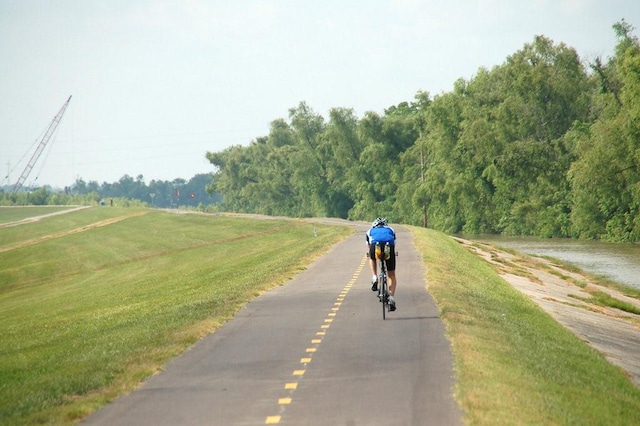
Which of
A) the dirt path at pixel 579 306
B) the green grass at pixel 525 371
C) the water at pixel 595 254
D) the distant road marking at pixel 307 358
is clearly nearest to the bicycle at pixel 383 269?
the distant road marking at pixel 307 358

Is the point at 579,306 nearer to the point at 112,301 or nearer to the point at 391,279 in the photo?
the point at 391,279

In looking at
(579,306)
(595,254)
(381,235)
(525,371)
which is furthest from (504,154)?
(525,371)

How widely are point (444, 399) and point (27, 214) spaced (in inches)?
6075

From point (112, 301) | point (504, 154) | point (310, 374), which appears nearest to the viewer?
point (310, 374)

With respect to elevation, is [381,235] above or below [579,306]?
above

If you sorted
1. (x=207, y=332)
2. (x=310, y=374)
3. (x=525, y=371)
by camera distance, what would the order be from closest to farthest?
1. (x=310, y=374)
2. (x=525, y=371)
3. (x=207, y=332)

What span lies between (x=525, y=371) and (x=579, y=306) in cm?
2143

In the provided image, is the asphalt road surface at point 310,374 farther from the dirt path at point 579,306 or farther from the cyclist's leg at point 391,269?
the dirt path at point 579,306

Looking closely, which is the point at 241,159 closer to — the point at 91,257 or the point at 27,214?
the point at 27,214

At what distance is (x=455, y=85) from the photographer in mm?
122938

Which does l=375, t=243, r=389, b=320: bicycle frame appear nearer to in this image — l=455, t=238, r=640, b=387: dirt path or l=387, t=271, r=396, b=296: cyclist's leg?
l=387, t=271, r=396, b=296: cyclist's leg

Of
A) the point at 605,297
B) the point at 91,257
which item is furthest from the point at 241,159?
the point at 605,297

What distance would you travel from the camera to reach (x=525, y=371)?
16.4m

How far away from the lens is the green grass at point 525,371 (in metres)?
13.0
